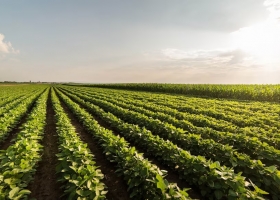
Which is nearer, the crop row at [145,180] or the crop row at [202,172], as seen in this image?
the crop row at [145,180]

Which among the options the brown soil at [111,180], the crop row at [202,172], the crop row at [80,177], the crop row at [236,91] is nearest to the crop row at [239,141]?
the crop row at [202,172]

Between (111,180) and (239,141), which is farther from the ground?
(239,141)

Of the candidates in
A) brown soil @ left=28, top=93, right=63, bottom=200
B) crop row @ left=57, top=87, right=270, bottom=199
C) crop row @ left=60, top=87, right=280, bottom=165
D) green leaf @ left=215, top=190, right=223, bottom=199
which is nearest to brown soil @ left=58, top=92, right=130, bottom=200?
brown soil @ left=28, top=93, right=63, bottom=200

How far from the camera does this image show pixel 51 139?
867 cm

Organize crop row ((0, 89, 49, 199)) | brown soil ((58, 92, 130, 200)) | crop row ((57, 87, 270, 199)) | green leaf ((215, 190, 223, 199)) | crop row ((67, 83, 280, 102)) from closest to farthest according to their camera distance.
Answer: crop row ((0, 89, 49, 199)) < crop row ((57, 87, 270, 199)) < green leaf ((215, 190, 223, 199)) < brown soil ((58, 92, 130, 200)) < crop row ((67, 83, 280, 102))

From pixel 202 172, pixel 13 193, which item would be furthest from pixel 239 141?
pixel 13 193

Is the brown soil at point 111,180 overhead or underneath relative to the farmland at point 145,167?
underneath

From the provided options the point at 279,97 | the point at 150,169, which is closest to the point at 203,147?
the point at 150,169

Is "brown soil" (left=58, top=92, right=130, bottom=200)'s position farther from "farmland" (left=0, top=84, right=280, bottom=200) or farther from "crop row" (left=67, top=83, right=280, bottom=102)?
"crop row" (left=67, top=83, right=280, bottom=102)

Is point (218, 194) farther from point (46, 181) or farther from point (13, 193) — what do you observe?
point (46, 181)

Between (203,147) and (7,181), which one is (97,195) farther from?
(203,147)

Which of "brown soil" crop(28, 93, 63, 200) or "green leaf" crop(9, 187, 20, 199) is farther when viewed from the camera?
"brown soil" crop(28, 93, 63, 200)

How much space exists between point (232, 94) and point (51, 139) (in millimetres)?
24258

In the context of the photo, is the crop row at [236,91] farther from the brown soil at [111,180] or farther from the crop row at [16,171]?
the crop row at [16,171]
